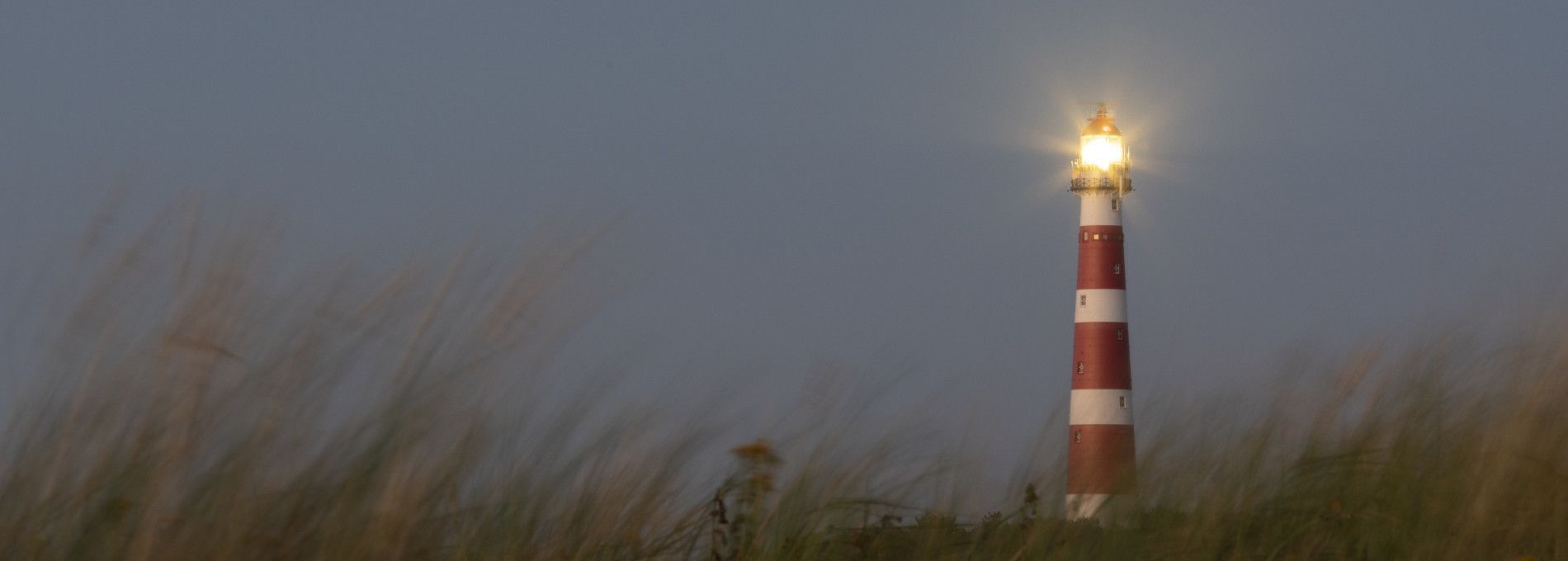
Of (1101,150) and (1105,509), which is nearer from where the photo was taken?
(1105,509)

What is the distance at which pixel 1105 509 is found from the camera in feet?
11.8

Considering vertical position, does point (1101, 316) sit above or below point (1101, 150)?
below

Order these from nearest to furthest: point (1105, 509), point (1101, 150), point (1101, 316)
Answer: point (1105, 509) < point (1101, 316) < point (1101, 150)

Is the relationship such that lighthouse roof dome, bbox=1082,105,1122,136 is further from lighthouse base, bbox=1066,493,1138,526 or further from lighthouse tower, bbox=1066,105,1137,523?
lighthouse base, bbox=1066,493,1138,526

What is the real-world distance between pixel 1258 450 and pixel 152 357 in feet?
7.36

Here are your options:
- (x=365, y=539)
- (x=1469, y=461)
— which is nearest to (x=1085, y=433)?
(x=1469, y=461)

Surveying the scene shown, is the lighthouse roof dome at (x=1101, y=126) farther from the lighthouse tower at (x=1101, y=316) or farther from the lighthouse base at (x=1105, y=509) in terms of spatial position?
the lighthouse base at (x=1105, y=509)

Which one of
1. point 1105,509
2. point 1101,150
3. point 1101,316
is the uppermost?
point 1101,150

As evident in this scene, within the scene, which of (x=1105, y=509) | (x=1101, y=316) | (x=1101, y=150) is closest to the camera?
(x=1105, y=509)

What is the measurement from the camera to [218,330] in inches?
95.7

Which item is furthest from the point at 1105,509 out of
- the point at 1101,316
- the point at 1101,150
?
the point at 1101,150

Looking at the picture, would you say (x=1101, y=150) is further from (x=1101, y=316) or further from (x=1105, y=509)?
(x=1105, y=509)

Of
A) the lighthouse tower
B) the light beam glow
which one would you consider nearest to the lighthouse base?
the lighthouse tower

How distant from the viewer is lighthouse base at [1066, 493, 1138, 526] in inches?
136
